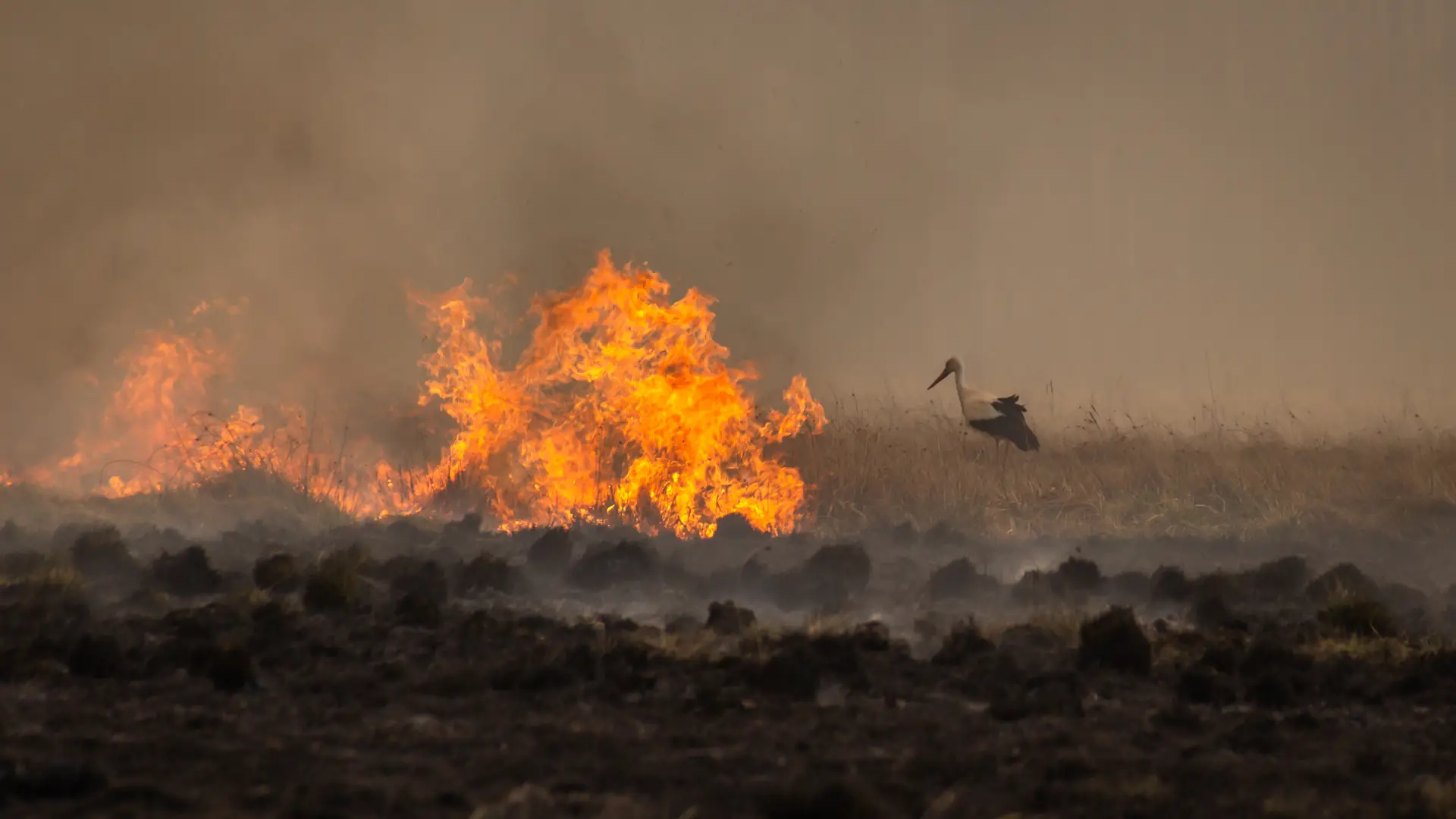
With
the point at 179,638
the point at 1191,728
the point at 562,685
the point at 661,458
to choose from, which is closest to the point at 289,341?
the point at 661,458

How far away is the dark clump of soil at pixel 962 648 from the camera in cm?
858

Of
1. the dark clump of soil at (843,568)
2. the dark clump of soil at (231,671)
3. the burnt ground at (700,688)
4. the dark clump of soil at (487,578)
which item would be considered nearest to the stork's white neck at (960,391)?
the burnt ground at (700,688)

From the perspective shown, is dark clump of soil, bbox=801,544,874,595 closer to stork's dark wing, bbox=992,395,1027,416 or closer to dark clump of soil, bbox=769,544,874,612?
dark clump of soil, bbox=769,544,874,612

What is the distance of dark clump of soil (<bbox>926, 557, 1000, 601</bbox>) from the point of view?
1150cm

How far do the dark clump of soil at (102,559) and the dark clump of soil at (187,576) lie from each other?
2.66 ft

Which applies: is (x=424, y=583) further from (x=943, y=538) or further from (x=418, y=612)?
(x=943, y=538)

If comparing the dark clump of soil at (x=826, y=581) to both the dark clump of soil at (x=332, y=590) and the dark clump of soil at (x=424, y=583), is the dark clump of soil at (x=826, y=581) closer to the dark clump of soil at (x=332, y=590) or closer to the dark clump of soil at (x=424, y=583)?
the dark clump of soil at (x=424, y=583)

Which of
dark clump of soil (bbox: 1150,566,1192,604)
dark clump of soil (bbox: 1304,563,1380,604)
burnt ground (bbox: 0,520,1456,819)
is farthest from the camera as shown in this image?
dark clump of soil (bbox: 1150,566,1192,604)

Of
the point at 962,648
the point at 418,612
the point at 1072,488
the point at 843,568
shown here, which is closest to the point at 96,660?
the point at 418,612

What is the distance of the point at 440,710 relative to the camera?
23.4 ft

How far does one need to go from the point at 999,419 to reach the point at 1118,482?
146cm

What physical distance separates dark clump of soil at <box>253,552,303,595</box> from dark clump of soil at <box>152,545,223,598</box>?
0.32 m

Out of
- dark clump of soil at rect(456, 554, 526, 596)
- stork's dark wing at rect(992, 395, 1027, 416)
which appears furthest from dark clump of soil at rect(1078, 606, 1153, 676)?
stork's dark wing at rect(992, 395, 1027, 416)

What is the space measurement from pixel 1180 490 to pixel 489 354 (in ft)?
24.4
